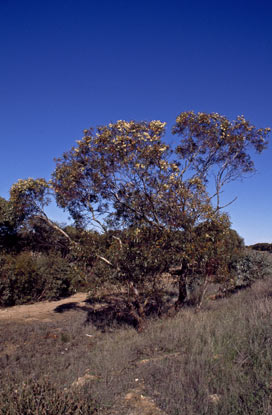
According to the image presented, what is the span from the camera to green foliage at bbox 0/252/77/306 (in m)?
14.2

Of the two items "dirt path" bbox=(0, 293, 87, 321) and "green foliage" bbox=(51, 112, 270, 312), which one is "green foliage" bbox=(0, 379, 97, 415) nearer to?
"green foliage" bbox=(51, 112, 270, 312)

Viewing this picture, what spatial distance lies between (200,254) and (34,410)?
209 inches

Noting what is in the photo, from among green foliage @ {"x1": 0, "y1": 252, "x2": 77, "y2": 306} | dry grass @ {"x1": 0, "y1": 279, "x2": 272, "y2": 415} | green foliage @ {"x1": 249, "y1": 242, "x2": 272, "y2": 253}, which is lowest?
dry grass @ {"x1": 0, "y1": 279, "x2": 272, "y2": 415}

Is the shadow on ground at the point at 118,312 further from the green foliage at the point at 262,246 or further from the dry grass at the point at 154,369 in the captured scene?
→ the green foliage at the point at 262,246

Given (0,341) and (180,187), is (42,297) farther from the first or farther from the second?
(180,187)

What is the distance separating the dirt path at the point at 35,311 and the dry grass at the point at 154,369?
350 centimetres

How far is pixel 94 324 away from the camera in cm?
1016

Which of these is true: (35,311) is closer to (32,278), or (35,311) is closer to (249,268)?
(32,278)

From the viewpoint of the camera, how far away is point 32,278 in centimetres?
1510

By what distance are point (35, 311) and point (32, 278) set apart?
2069 mm

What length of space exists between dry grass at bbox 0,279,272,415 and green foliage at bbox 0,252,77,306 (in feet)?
19.5

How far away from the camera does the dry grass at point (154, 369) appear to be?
3531 millimetres

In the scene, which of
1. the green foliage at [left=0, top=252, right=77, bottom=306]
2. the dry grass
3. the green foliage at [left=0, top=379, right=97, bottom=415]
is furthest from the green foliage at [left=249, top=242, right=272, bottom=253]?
the green foliage at [left=0, top=379, right=97, bottom=415]

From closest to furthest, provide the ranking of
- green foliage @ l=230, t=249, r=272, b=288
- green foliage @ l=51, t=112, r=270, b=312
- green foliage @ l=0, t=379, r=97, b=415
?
1. green foliage @ l=0, t=379, r=97, b=415
2. green foliage @ l=51, t=112, r=270, b=312
3. green foliage @ l=230, t=249, r=272, b=288
